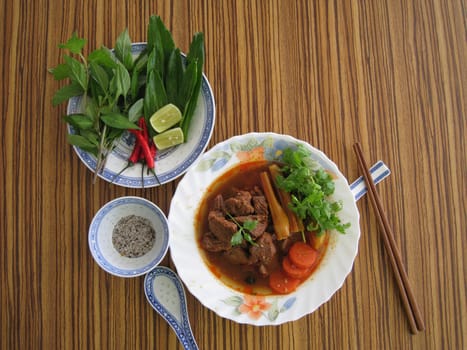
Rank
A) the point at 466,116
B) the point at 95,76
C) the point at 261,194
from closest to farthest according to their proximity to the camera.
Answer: the point at 95,76
the point at 261,194
the point at 466,116

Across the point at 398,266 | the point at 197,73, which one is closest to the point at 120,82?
the point at 197,73

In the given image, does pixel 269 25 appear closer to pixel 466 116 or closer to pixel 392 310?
pixel 466 116

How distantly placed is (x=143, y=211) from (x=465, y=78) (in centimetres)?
185

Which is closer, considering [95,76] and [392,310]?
[95,76]

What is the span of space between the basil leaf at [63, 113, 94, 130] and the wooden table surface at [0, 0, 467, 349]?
0.20m

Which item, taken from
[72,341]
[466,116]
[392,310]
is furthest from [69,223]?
[466,116]

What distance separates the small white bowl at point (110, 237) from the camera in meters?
1.83

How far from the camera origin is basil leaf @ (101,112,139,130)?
1823mm

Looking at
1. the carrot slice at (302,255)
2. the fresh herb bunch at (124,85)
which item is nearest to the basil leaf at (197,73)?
the fresh herb bunch at (124,85)

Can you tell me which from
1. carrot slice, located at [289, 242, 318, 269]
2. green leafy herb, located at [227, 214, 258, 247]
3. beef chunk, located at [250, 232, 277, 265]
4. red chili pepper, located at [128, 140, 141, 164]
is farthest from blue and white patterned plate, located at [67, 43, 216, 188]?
carrot slice, located at [289, 242, 318, 269]

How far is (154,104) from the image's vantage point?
1899 millimetres

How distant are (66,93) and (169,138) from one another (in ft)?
1.73

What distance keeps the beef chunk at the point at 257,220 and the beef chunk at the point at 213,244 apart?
0.14 m

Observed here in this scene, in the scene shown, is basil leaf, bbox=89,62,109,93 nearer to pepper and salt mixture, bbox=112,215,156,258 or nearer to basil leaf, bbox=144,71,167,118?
basil leaf, bbox=144,71,167,118
